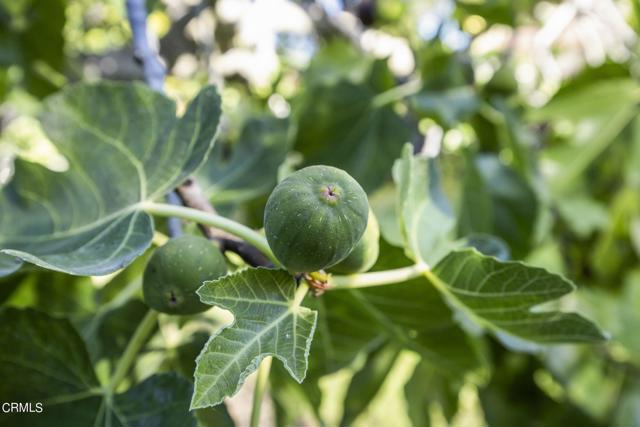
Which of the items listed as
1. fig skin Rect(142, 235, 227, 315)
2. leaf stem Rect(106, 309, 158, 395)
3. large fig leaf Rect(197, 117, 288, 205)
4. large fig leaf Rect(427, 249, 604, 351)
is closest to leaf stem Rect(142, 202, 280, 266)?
fig skin Rect(142, 235, 227, 315)

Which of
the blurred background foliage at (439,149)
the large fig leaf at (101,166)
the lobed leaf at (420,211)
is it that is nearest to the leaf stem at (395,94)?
the blurred background foliage at (439,149)

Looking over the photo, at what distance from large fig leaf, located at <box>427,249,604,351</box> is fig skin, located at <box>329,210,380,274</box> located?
123mm

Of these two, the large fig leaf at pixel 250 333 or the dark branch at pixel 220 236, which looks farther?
the dark branch at pixel 220 236

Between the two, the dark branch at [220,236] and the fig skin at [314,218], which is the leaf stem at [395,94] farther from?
the fig skin at [314,218]

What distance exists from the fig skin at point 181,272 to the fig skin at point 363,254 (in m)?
0.16

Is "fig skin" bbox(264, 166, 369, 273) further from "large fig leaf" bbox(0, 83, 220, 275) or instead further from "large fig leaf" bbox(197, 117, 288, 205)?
"large fig leaf" bbox(197, 117, 288, 205)

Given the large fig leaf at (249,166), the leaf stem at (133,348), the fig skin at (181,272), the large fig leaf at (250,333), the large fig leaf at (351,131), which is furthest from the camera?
the large fig leaf at (351,131)

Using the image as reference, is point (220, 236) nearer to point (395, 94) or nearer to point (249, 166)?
point (249, 166)

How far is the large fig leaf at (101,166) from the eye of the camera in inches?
36.3

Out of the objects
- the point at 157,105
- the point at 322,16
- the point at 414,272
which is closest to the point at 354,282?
the point at 414,272

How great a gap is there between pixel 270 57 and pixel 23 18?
91cm

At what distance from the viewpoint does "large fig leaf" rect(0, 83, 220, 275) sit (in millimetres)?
922

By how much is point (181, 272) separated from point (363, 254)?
0.76ft

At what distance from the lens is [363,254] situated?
0.80 metres
